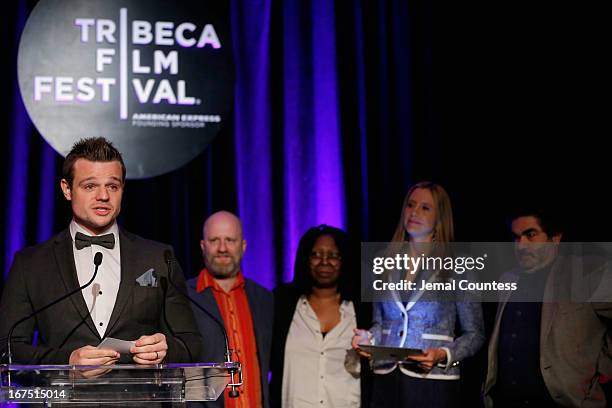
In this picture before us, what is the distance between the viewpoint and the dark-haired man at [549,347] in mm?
4035

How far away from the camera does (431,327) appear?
162 inches

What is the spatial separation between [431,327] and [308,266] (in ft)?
2.28

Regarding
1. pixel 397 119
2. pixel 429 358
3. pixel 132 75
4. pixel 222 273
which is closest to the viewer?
pixel 429 358

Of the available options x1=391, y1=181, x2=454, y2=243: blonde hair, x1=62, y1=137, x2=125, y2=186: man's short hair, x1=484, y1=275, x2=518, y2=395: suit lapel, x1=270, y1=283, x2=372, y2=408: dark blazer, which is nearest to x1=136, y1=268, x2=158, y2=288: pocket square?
x1=62, y1=137, x2=125, y2=186: man's short hair

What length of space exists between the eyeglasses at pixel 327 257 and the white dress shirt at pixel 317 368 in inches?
11.1

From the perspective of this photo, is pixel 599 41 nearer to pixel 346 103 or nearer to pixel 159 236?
pixel 346 103

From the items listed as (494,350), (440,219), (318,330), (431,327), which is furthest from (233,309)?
(494,350)

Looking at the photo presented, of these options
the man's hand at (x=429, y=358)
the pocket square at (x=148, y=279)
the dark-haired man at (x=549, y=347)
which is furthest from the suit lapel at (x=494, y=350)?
the pocket square at (x=148, y=279)

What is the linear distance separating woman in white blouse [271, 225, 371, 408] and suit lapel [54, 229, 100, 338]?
5.06 ft

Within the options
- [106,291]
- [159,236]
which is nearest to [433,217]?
[159,236]

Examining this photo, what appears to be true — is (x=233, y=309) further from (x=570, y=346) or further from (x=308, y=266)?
(x=570, y=346)

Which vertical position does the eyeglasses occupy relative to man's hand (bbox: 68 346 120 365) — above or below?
above

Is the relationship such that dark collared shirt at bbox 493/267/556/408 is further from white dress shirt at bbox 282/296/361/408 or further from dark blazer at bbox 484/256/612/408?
white dress shirt at bbox 282/296/361/408

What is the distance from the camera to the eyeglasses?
434 cm
